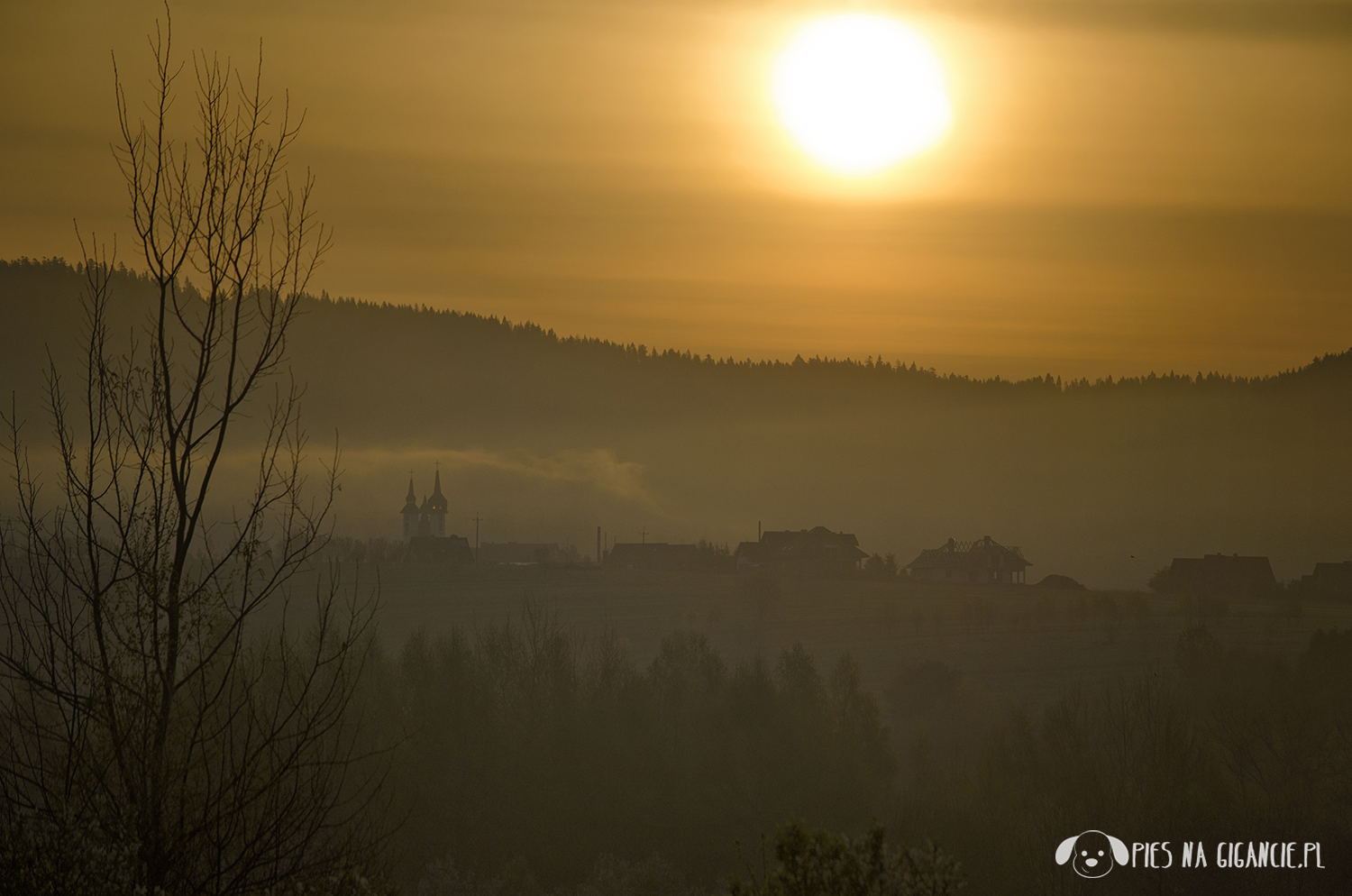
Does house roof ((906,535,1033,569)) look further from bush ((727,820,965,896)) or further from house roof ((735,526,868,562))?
bush ((727,820,965,896))

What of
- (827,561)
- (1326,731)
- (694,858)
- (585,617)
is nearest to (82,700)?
(694,858)

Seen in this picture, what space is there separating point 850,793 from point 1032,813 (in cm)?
846

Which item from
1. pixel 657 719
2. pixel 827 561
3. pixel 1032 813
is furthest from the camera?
pixel 827 561

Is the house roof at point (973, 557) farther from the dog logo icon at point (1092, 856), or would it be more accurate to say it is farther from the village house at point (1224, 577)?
the dog logo icon at point (1092, 856)

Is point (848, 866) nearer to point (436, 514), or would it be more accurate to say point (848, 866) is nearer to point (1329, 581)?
point (1329, 581)

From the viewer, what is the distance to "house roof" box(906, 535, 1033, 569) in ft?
352

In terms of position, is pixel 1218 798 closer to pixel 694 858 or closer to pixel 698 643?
pixel 694 858

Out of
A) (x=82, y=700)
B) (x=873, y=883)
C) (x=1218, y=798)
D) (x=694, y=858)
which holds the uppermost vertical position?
(x=82, y=700)

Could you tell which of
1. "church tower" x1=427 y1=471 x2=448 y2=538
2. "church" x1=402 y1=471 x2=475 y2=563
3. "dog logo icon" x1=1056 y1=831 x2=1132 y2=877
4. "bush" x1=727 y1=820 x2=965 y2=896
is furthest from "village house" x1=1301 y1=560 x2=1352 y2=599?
"church tower" x1=427 y1=471 x2=448 y2=538

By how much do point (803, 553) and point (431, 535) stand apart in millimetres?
67526

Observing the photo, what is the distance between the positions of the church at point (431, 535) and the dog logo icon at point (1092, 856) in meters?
83.1

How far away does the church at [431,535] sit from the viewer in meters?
124

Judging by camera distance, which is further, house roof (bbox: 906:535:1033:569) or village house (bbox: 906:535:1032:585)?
house roof (bbox: 906:535:1033:569)

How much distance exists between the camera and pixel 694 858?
47.5 m
